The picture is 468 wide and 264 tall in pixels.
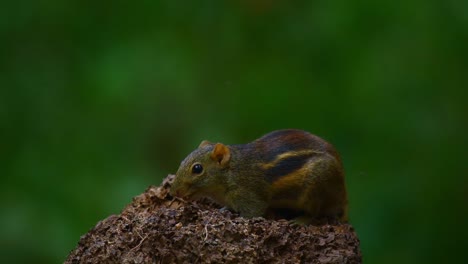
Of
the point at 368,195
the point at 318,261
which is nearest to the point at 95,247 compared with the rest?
the point at 318,261

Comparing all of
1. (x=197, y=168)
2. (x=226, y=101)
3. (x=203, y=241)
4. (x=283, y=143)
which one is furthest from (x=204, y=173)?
(x=226, y=101)

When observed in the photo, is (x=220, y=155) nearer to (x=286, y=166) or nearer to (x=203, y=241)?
(x=286, y=166)

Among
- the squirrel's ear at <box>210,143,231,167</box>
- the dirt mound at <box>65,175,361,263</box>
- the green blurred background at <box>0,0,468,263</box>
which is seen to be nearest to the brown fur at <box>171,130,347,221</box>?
the squirrel's ear at <box>210,143,231,167</box>

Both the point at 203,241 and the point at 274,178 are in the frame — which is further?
the point at 274,178

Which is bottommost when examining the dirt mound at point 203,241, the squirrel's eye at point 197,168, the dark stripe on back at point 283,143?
the dirt mound at point 203,241

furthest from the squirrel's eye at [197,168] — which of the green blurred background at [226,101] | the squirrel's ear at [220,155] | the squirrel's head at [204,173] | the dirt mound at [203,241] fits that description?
the green blurred background at [226,101]

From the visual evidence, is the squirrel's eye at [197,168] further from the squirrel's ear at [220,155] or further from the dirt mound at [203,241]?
the dirt mound at [203,241]
